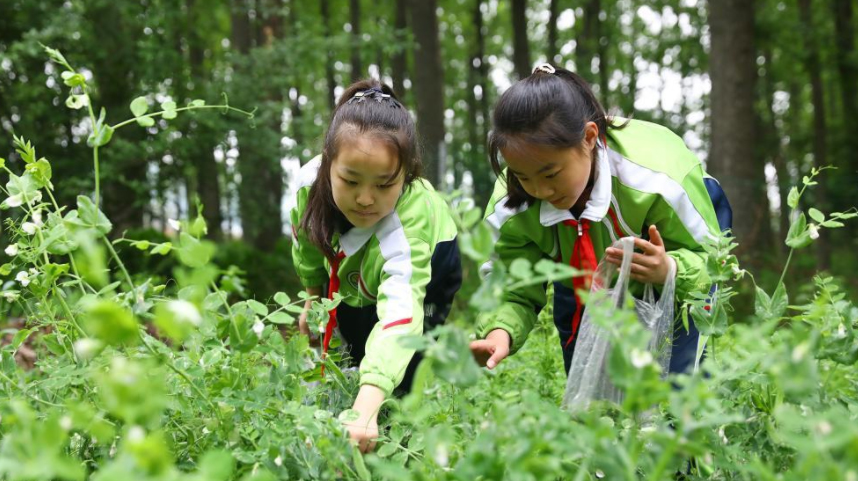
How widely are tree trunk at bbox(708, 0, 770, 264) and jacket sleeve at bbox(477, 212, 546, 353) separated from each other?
16.9 ft

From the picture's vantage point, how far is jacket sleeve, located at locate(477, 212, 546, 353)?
2369 millimetres

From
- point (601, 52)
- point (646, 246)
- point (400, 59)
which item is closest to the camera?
point (646, 246)

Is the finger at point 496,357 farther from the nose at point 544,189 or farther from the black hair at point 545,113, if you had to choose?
the black hair at point 545,113

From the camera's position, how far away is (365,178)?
2182 millimetres

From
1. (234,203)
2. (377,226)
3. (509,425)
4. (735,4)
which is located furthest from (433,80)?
(509,425)

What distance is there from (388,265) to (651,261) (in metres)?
0.72

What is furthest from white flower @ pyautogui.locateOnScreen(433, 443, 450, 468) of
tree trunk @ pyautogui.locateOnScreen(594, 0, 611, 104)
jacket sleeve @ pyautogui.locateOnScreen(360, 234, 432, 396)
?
tree trunk @ pyautogui.locateOnScreen(594, 0, 611, 104)

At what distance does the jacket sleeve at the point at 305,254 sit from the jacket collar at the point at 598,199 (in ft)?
2.77

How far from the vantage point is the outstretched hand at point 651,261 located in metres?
2.02

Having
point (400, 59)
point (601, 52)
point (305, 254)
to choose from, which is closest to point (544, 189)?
point (305, 254)

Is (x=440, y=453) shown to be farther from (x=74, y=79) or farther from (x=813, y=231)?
(x=74, y=79)

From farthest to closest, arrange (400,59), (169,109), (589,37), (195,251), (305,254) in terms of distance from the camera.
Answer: (589,37), (400,59), (305,254), (169,109), (195,251)

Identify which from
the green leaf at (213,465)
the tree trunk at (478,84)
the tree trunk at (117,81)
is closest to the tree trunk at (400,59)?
the tree trunk at (478,84)

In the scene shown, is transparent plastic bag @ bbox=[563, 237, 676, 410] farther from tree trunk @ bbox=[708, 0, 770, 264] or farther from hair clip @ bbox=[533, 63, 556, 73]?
tree trunk @ bbox=[708, 0, 770, 264]
